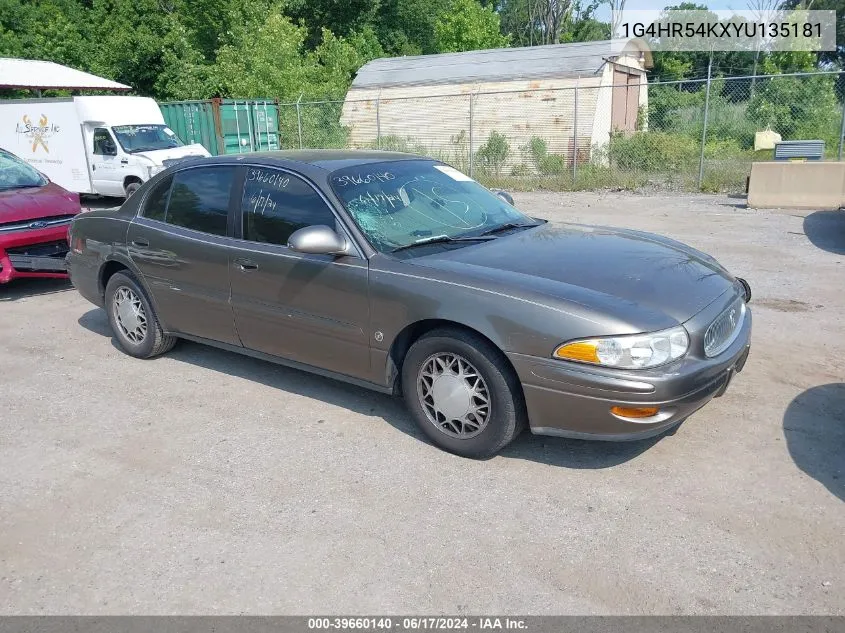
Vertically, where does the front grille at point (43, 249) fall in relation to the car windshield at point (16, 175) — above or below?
below

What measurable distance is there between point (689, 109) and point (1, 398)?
20826mm

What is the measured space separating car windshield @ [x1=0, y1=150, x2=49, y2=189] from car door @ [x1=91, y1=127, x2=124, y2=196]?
6.85 m

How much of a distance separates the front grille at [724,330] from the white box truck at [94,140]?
1395 cm

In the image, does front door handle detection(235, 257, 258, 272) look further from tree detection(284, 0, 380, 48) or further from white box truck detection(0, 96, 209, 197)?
tree detection(284, 0, 380, 48)

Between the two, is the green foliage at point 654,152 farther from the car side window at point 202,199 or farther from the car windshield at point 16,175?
the car side window at point 202,199

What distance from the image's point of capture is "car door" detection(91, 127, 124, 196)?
632 inches

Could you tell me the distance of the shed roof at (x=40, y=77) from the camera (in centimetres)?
2225

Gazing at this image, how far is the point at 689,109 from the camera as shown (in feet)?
70.9

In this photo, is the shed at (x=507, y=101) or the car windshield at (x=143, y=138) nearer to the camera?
the car windshield at (x=143, y=138)

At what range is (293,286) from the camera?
458 centimetres

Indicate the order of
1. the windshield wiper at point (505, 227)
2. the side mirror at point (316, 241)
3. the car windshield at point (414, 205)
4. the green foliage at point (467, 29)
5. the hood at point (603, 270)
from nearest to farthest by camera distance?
the hood at point (603, 270)
the side mirror at point (316, 241)
the car windshield at point (414, 205)
the windshield wiper at point (505, 227)
the green foliage at point (467, 29)

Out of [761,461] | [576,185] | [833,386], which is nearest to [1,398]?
[761,461]

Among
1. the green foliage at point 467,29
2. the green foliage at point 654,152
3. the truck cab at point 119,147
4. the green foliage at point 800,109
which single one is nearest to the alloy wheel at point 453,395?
the truck cab at point 119,147

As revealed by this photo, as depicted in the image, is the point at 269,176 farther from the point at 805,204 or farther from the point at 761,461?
the point at 805,204
